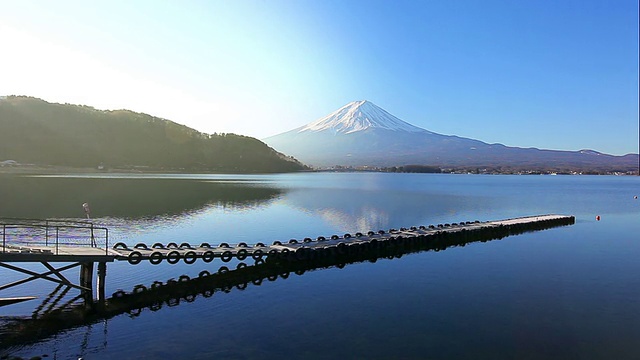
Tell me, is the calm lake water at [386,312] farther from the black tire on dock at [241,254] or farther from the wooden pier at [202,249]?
the black tire on dock at [241,254]

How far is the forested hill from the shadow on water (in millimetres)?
136656

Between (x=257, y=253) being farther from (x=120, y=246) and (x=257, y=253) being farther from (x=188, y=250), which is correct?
(x=120, y=246)

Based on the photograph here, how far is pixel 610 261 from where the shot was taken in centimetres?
2752

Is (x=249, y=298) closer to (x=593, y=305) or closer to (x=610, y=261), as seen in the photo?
(x=593, y=305)

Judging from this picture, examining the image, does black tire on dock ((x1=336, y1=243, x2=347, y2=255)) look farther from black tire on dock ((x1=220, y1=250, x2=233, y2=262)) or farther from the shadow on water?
black tire on dock ((x1=220, y1=250, x2=233, y2=262))

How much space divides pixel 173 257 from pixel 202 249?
2040 mm

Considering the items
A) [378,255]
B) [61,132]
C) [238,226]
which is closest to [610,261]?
[378,255]

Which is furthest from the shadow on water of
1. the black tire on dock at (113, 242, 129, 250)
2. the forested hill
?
the forested hill

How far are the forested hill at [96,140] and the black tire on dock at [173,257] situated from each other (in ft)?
447

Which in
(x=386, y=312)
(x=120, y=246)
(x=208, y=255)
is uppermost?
(x=120, y=246)

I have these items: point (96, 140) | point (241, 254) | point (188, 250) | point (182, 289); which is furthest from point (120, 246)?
point (96, 140)

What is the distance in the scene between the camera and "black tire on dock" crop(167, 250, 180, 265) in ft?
66.9

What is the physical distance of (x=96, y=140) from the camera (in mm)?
160250

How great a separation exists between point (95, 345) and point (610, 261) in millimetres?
29110
